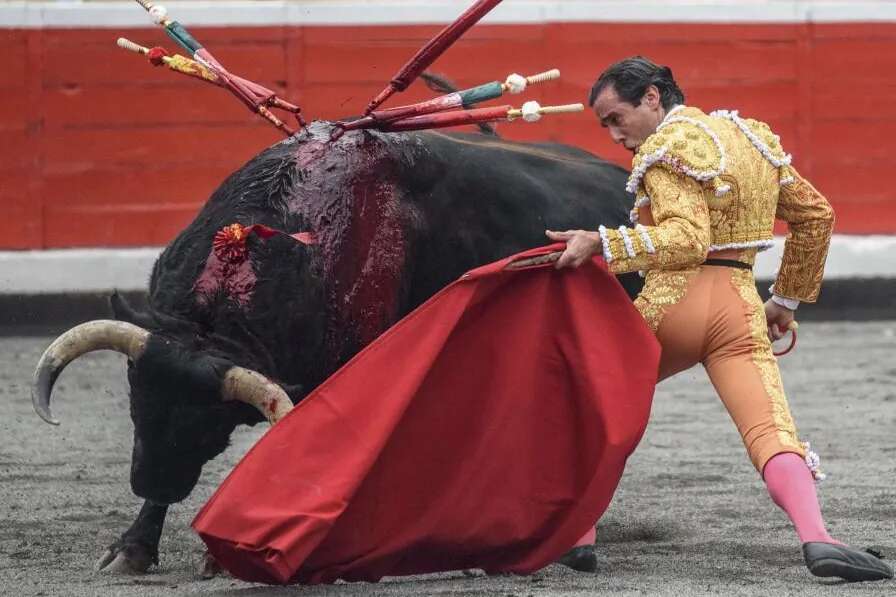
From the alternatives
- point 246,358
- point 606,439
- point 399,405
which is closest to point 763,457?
point 606,439

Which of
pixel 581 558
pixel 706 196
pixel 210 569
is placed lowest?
pixel 210 569

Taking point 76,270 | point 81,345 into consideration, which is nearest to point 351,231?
point 81,345

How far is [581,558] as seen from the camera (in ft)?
11.2

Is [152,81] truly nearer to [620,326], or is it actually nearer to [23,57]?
[23,57]

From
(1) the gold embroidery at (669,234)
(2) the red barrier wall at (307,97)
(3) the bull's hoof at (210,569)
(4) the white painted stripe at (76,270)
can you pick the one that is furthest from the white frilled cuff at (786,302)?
(4) the white painted stripe at (76,270)

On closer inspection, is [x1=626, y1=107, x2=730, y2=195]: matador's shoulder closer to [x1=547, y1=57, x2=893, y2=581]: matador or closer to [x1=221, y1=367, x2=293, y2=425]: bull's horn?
[x1=547, y1=57, x2=893, y2=581]: matador

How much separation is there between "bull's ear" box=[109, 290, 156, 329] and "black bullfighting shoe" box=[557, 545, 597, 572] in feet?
3.12

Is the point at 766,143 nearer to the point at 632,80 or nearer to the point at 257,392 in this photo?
the point at 632,80

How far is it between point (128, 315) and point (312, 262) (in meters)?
0.40

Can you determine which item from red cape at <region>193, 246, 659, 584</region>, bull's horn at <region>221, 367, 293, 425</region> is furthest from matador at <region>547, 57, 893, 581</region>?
bull's horn at <region>221, 367, 293, 425</region>

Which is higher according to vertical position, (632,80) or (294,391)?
(632,80)

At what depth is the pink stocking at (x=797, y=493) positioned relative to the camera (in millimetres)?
3215

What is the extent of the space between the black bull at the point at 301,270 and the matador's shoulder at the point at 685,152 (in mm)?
730

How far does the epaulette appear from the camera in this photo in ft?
11.2
